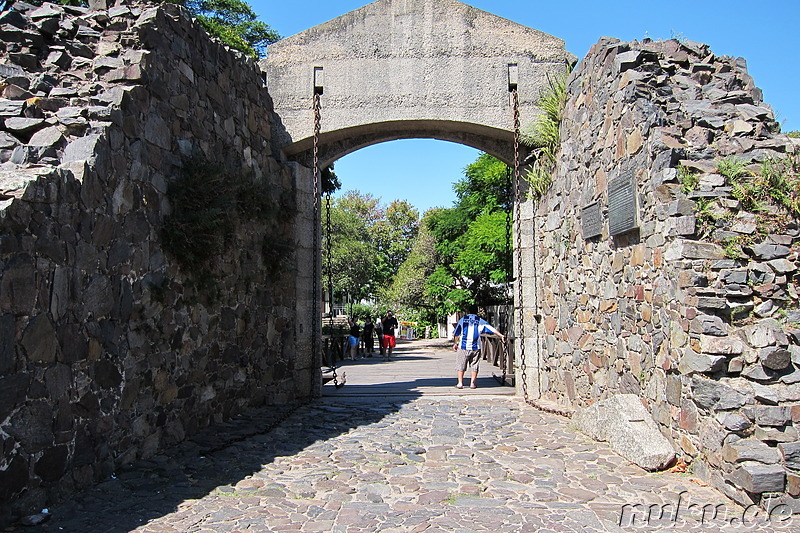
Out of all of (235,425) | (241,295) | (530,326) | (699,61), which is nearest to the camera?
(699,61)

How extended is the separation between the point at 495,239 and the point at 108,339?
15540 millimetres

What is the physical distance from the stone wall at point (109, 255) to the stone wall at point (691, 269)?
4017 millimetres

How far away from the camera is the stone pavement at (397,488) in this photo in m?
4.02

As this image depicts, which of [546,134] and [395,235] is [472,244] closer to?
[546,134]

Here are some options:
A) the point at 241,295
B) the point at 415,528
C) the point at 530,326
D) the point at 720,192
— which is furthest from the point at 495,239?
the point at 415,528

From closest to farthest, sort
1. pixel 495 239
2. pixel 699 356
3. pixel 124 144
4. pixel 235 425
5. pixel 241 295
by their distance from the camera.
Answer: pixel 699 356
pixel 124 144
pixel 235 425
pixel 241 295
pixel 495 239

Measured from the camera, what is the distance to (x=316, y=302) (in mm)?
9305

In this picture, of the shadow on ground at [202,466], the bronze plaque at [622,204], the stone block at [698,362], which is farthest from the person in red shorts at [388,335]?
the stone block at [698,362]

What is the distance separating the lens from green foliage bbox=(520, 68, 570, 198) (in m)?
8.46

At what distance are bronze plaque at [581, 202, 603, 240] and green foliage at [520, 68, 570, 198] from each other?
155cm

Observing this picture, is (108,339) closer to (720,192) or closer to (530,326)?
(720,192)

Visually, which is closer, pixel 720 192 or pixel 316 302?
pixel 720 192

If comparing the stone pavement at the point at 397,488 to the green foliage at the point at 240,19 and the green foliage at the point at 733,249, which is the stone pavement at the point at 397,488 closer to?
the green foliage at the point at 733,249

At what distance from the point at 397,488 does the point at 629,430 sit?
208 cm
